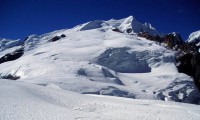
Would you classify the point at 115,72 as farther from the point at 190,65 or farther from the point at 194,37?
the point at 194,37

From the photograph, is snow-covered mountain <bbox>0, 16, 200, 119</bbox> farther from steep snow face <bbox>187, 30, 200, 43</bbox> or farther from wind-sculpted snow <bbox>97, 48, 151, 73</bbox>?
steep snow face <bbox>187, 30, 200, 43</bbox>

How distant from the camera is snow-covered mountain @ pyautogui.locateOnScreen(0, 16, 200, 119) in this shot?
33.5ft

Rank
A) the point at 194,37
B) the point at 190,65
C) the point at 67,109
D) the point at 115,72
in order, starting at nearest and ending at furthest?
the point at 67,109, the point at 115,72, the point at 190,65, the point at 194,37

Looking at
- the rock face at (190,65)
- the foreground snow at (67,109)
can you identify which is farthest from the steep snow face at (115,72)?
the foreground snow at (67,109)

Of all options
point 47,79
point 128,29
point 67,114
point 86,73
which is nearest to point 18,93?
point 67,114

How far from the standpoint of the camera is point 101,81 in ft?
68.1

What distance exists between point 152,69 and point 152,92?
621 cm

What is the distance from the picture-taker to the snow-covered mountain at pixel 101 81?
10203mm

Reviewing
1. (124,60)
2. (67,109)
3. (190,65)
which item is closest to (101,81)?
(124,60)

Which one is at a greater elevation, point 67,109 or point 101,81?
point 101,81

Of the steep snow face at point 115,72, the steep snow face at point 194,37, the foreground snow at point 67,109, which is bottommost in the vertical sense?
the foreground snow at point 67,109

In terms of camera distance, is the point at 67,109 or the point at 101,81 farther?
the point at 101,81

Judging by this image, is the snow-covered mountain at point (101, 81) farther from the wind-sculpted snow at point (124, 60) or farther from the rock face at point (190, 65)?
the rock face at point (190, 65)

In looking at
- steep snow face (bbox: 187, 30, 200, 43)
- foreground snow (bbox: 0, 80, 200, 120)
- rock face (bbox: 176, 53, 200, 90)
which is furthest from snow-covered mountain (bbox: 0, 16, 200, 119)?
steep snow face (bbox: 187, 30, 200, 43)
